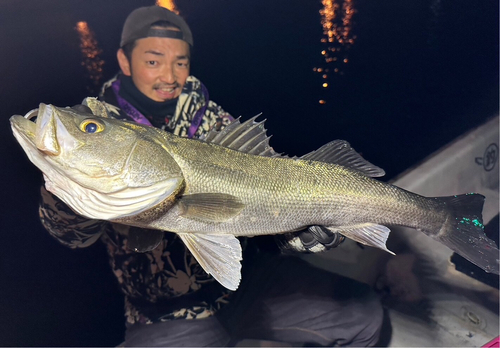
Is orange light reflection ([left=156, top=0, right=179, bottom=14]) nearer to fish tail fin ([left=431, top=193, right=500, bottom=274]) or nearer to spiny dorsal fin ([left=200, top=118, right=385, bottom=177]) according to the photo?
spiny dorsal fin ([left=200, top=118, right=385, bottom=177])

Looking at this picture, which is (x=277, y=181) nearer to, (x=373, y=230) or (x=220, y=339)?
(x=373, y=230)

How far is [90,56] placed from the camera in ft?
4.72

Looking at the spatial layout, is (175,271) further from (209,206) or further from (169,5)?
(169,5)

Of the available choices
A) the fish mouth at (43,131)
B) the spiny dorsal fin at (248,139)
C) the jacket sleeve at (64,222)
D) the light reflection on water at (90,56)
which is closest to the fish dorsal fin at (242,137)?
the spiny dorsal fin at (248,139)

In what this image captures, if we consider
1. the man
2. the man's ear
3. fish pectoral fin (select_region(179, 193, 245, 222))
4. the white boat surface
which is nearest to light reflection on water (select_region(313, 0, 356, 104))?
the white boat surface

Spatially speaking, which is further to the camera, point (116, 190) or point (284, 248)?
point (284, 248)

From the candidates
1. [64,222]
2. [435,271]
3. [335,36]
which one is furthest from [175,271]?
[335,36]

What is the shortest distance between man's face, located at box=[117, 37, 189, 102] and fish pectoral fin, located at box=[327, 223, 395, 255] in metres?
0.94

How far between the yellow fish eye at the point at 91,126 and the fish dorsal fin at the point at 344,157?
573mm

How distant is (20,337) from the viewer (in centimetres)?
147

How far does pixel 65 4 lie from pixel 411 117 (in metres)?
2.29

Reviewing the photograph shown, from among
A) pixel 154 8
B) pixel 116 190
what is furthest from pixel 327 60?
→ pixel 116 190

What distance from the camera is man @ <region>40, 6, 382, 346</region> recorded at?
134 cm

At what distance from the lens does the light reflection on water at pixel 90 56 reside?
56.4 inches
